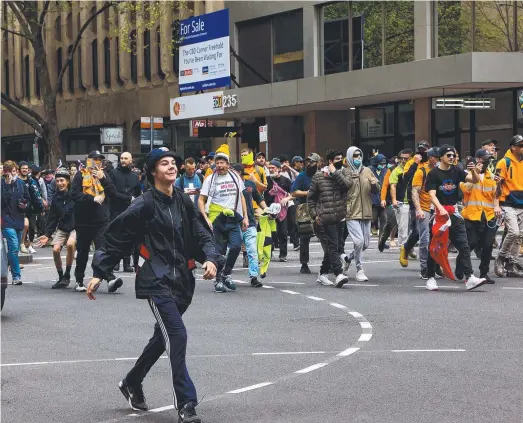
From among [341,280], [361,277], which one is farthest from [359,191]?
[341,280]

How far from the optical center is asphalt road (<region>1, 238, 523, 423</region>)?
769 centimetres

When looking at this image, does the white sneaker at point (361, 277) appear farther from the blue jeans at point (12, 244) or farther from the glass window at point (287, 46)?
the glass window at point (287, 46)

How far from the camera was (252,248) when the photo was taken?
16.2 meters

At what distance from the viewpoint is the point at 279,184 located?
74.6 feet

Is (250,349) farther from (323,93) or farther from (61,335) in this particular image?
(323,93)

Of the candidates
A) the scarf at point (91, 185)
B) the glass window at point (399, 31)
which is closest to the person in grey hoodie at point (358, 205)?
the scarf at point (91, 185)

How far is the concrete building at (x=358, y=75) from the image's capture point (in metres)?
33.7

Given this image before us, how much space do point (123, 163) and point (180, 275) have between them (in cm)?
1070

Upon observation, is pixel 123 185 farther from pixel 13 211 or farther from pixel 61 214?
pixel 13 211

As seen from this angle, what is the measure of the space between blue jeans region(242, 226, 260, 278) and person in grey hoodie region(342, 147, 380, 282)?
1.33 meters

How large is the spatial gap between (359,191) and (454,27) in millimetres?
19228

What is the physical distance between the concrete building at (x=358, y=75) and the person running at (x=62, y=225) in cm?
1342

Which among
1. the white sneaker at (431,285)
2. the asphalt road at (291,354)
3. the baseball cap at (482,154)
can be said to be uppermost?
the baseball cap at (482,154)

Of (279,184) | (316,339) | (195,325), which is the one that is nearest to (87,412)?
(316,339)
